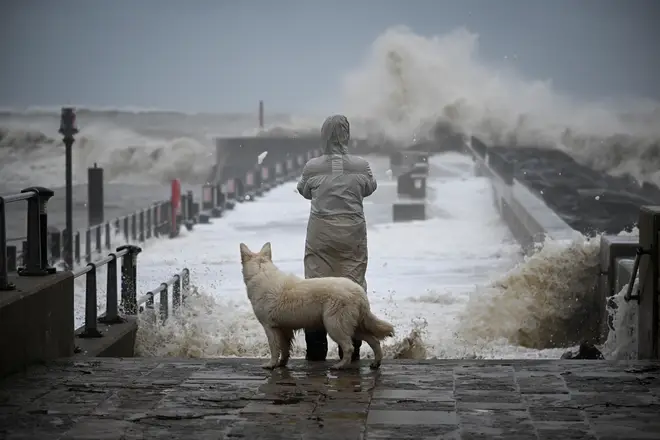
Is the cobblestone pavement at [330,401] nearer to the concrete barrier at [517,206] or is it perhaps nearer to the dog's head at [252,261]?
the dog's head at [252,261]

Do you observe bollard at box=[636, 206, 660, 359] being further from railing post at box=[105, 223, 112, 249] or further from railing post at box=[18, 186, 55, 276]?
railing post at box=[105, 223, 112, 249]

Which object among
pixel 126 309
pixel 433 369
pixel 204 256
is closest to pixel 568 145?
pixel 204 256

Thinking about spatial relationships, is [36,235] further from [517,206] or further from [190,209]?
[190,209]

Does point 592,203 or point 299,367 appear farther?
point 592,203

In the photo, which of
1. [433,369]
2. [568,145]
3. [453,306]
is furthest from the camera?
[568,145]

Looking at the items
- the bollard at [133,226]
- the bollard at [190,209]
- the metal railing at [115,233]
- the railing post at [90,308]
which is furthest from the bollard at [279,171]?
the railing post at [90,308]

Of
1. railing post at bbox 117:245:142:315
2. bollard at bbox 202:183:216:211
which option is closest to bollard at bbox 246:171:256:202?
bollard at bbox 202:183:216:211

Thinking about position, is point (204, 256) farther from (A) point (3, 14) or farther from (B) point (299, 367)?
(B) point (299, 367)

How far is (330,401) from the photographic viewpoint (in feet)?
18.0

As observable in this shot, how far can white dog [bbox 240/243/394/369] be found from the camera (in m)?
6.22

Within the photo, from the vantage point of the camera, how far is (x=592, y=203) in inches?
953

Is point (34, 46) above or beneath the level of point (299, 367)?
above

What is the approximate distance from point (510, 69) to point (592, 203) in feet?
12.4

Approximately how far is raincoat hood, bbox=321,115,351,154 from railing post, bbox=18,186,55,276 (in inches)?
65.8
